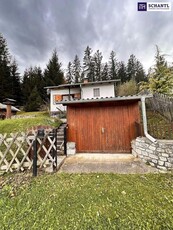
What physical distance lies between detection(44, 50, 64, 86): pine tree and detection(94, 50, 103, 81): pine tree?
8782 millimetres

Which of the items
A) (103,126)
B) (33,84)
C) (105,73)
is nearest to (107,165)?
(103,126)

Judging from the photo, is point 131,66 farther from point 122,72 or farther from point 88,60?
A: point 88,60

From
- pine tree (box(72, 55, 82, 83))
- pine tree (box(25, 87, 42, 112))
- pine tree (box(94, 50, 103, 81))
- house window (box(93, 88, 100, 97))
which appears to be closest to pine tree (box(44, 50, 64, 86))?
pine tree (box(25, 87, 42, 112))

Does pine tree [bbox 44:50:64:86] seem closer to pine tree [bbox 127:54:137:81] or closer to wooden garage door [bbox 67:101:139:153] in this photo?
pine tree [bbox 127:54:137:81]

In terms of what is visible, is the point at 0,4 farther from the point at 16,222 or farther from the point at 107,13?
the point at 16,222

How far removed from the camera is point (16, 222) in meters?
2.18

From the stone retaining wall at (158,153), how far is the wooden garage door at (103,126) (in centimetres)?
130

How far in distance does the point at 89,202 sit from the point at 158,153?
2948 mm

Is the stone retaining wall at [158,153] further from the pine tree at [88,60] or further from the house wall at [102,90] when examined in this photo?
the pine tree at [88,60]

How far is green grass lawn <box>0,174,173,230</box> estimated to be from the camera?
2121 mm

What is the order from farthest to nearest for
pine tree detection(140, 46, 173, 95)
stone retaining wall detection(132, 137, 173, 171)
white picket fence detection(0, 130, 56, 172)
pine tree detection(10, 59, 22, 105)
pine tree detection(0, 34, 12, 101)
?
1. pine tree detection(10, 59, 22, 105)
2. pine tree detection(0, 34, 12, 101)
3. pine tree detection(140, 46, 173, 95)
4. white picket fence detection(0, 130, 56, 172)
5. stone retaining wall detection(132, 137, 173, 171)

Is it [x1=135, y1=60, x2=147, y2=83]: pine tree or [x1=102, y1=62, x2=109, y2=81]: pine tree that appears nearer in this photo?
[x1=135, y1=60, x2=147, y2=83]: pine tree

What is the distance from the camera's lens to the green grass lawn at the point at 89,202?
212 centimetres

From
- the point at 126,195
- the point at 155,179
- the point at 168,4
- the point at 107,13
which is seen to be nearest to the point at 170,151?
the point at 155,179
